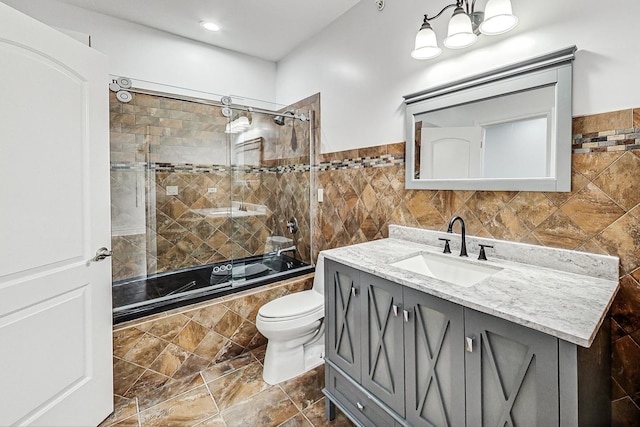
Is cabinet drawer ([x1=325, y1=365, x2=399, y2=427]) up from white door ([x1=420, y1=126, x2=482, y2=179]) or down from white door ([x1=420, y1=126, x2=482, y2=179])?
down

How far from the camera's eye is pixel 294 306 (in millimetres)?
2057

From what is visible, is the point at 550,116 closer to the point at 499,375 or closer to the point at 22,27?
the point at 499,375

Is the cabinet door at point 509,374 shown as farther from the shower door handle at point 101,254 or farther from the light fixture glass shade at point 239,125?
the light fixture glass shade at point 239,125

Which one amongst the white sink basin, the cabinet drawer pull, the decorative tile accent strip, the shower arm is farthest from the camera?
the shower arm

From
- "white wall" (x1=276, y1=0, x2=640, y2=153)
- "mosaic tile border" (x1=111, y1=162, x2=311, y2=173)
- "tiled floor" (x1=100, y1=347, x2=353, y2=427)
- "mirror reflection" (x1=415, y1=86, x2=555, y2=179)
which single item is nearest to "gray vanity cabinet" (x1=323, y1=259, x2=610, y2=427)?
"tiled floor" (x1=100, y1=347, x2=353, y2=427)

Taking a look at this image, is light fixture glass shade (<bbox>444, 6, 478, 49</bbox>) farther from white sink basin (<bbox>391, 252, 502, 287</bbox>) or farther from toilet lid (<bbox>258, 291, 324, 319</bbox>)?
toilet lid (<bbox>258, 291, 324, 319</bbox>)

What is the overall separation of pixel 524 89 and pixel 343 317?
1436mm

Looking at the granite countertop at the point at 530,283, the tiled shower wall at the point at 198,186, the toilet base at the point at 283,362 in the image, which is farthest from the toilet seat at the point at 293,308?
the tiled shower wall at the point at 198,186

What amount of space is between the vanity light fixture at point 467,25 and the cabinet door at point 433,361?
4.15 ft

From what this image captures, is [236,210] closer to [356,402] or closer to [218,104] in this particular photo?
[218,104]

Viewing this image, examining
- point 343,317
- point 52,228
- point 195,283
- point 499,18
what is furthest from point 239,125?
point 499,18

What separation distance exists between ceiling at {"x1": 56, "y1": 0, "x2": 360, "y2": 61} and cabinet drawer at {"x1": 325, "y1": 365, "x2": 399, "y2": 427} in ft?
8.56

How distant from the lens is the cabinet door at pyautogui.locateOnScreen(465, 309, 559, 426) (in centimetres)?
86

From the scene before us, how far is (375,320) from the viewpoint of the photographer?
1.41m
